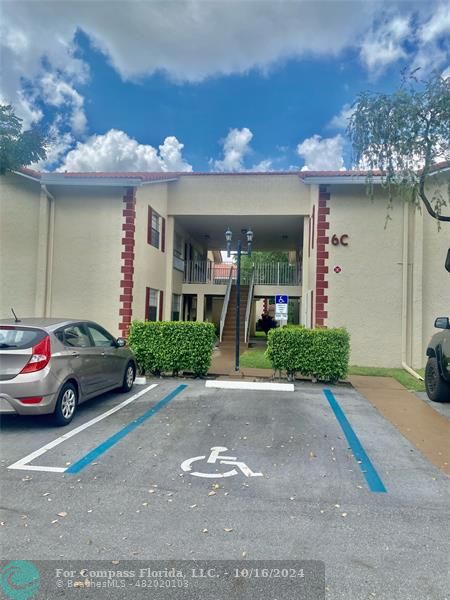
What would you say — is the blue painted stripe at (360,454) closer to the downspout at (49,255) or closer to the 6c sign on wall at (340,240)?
Answer: the 6c sign on wall at (340,240)

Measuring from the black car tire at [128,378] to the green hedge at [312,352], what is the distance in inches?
130

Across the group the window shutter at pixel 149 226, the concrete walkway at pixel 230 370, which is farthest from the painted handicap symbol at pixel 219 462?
the window shutter at pixel 149 226

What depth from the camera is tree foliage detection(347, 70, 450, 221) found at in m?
6.83

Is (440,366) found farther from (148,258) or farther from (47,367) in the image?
(148,258)

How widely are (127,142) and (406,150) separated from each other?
1275cm

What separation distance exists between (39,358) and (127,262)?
7.51m

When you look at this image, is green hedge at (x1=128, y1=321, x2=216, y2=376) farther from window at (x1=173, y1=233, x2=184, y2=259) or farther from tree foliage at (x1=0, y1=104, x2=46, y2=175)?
window at (x1=173, y1=233, x2=184, y2=259)

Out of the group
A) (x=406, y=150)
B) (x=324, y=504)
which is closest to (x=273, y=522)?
(x=324, y=504)

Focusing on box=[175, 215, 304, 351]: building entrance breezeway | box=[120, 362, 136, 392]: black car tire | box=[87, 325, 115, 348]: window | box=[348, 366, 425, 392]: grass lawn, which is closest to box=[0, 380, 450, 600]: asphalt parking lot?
box=[87, 325, 115, 348]: window

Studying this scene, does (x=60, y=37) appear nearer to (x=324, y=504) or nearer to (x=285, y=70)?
(x=285, y=70)

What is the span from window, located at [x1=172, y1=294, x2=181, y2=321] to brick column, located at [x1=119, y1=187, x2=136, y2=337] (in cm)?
434

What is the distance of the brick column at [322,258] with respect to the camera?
473 inches

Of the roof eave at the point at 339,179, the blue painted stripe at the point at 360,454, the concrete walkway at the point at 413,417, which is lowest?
the concrete walkway at the point at 413,417

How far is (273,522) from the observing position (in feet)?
9.79
